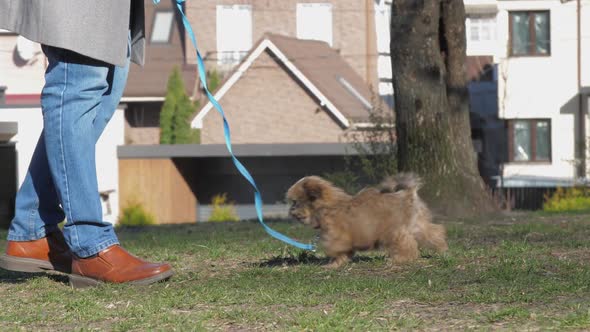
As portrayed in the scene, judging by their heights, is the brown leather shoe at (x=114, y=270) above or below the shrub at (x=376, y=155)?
above

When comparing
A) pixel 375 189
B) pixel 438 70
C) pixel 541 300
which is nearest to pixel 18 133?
pixel 438 70

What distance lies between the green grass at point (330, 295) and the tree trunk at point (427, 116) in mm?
4270

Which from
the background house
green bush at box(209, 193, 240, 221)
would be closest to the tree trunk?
green bush at box(209, 193, 240, 221)

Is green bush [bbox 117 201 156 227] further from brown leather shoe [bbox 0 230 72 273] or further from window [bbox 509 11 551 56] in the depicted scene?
brown leather shoe [bbox 0 230 72 273]

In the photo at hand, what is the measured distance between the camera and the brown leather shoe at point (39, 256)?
518cm

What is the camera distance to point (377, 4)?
36688mm

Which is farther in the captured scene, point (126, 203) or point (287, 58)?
point (287, 58)

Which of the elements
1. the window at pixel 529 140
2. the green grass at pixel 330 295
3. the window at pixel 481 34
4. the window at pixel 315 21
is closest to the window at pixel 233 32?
the window at pixel 315 21

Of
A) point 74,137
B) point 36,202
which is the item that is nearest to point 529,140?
point 36,202

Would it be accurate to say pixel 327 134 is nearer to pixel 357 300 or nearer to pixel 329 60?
pixel 329 60

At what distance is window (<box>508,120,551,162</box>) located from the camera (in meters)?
37.1

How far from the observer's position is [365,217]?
5852mm

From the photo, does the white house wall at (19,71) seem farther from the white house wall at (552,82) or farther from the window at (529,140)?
the window at (529,140)

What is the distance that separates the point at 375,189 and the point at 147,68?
34272 millimetres
